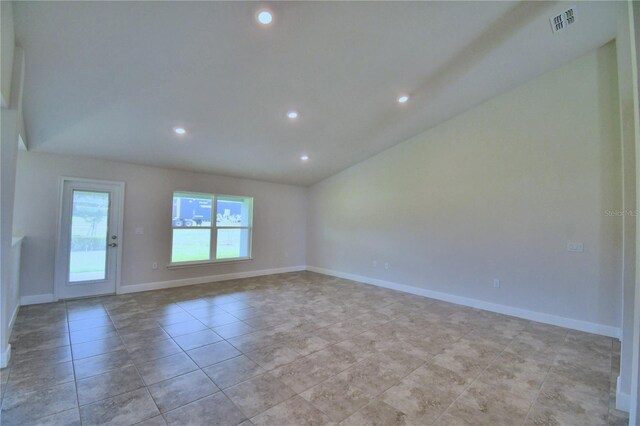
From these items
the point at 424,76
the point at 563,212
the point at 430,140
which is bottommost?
the point at 563,212

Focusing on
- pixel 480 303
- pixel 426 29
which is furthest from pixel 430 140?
pixel 480 303

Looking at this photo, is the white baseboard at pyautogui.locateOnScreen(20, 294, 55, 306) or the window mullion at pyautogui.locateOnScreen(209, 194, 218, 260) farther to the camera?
the window mullion at pyautogui.locateOnScreen(209, 194, 218, 260)

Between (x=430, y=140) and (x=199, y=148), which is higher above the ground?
(x=430, y=140)

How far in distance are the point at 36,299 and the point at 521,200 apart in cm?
742

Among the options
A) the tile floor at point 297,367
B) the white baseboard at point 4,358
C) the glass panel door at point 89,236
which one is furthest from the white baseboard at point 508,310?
the white baseboard at point 4,358

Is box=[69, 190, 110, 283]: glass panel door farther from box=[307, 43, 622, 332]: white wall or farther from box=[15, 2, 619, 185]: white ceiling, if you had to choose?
box=[307, 43, 622, 332]: white wall

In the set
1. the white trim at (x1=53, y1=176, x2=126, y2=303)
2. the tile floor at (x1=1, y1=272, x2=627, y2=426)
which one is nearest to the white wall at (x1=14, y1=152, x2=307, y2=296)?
the white trim at (x1=53, y1=176, x2=126, y2=303)

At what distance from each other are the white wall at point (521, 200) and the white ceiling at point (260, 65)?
0.45 meters

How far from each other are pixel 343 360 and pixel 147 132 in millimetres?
3941

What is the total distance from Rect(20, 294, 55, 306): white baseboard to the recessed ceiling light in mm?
5082

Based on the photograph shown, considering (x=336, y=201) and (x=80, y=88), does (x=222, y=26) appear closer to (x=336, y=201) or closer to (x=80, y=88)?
(x=80, y=88)

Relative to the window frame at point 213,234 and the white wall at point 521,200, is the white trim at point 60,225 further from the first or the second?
the white wall at point 521,200

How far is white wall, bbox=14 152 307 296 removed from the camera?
413cm

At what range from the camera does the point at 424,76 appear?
11.4 ft
